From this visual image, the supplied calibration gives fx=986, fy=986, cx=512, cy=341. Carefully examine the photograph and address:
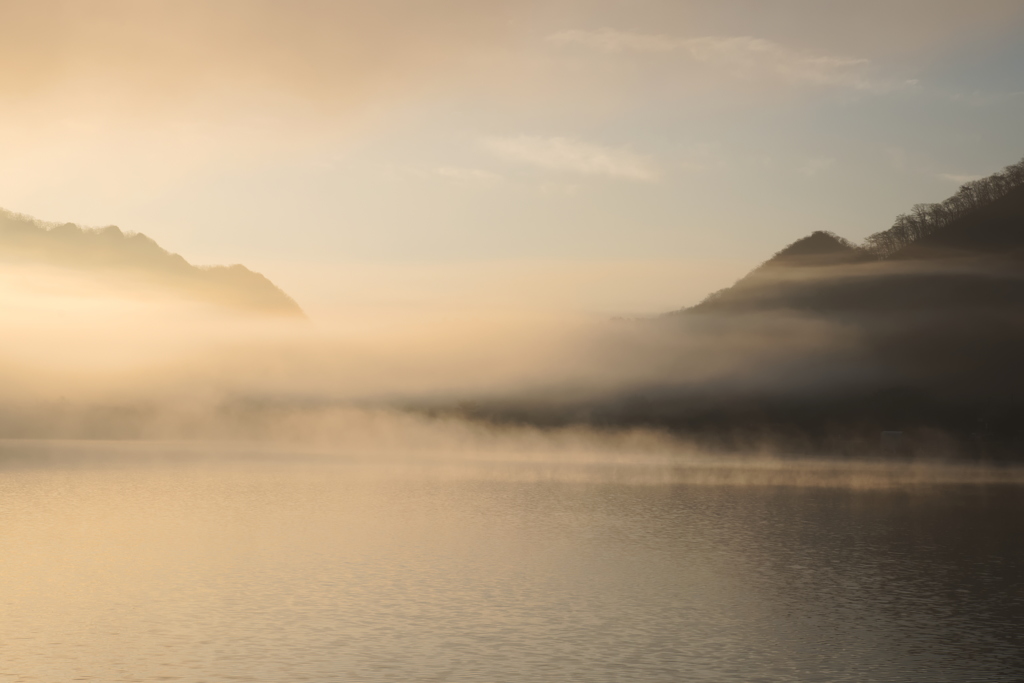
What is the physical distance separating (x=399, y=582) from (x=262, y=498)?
368 ft

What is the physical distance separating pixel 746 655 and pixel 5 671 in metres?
43.0

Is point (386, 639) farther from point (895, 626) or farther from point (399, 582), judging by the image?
point (895, 626)

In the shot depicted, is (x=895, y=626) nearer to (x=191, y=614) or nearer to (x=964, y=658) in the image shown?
(x=964, y=658)

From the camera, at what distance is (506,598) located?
80875mm

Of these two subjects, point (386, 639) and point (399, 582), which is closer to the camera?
point (386, 639)

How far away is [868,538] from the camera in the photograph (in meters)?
132

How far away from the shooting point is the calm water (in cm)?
5753

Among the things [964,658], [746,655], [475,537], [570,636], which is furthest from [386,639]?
[475,537]

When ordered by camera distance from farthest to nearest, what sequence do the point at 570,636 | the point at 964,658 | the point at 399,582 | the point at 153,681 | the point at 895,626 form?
1. the point at 399,582
2. the point at 895,626
3. the point at 570,636
4. the point at 964,658
5. the point at 153,681

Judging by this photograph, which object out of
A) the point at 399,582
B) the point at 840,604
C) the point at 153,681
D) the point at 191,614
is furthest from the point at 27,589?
the point at 840,604

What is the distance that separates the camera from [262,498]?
635 feet

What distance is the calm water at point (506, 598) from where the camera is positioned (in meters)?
57.5

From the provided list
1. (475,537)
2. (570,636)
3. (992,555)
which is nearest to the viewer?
(570,636)

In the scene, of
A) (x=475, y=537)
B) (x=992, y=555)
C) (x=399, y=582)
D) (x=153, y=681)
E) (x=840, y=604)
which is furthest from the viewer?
(x=475, y=537)
